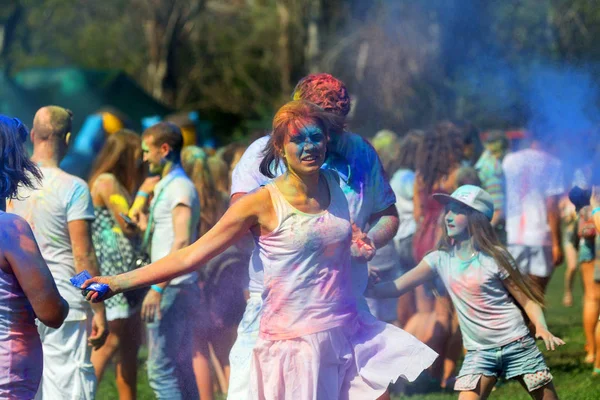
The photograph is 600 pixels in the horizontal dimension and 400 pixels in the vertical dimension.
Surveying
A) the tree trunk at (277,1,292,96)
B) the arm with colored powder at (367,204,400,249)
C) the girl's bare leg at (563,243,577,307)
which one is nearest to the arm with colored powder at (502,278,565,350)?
the arm with colored powder at (367,204,400,249)

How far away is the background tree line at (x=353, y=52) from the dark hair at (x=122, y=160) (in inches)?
145

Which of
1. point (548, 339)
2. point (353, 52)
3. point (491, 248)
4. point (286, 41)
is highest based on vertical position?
point (286, 41)

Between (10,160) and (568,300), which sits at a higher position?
(10,160)

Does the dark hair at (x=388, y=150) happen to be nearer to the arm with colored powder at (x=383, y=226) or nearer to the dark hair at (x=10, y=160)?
the arm with colored powder at (x=383, y=226)

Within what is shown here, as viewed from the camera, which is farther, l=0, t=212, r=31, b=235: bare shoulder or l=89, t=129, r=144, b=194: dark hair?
l=89, t=129, r=144, b=194: dark hair

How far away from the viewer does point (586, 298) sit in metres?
9.02

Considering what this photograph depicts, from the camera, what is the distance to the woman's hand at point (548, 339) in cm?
518

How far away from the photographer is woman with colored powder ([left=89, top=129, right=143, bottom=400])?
689cm

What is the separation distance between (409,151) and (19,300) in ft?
18.2

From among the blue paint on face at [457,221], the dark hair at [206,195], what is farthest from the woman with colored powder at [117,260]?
the blue paint on face at [457,221]

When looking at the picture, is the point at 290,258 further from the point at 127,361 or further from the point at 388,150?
the point at 388,150

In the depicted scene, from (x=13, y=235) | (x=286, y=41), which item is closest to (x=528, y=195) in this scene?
(x=13, y=235)

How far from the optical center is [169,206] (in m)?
6.48

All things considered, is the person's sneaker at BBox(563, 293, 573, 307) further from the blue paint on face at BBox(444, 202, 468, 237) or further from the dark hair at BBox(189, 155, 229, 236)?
the blue paint on face at BBox(444, 202, 468, 237)
